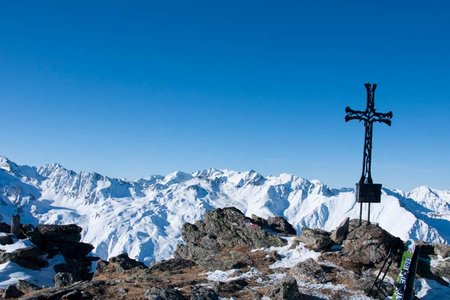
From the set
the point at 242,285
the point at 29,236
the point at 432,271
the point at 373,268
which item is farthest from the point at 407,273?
the point at 29,236

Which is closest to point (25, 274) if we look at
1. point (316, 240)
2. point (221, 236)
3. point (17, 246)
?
point (17, 246)

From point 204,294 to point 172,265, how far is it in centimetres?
1052

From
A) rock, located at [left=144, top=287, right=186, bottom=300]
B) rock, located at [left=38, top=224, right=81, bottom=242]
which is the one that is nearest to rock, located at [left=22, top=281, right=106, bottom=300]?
rock, located at [left=144, top=287, right=186, bottom=300]

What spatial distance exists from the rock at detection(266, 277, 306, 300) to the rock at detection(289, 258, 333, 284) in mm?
3367

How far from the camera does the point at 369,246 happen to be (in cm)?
3061

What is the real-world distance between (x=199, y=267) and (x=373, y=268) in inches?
511

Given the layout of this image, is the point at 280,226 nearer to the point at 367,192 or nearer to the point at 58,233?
the point at 367,192

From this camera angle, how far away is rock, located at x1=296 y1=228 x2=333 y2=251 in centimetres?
3256

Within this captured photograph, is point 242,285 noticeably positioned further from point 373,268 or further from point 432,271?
point 432,271

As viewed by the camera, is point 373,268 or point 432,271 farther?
point 432,271

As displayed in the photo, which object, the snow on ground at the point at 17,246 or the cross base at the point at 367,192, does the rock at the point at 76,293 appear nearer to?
the cross base at the point at 367,192

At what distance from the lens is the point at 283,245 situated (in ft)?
116

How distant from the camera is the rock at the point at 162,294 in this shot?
78.2 ft

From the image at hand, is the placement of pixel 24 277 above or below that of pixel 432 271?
below
